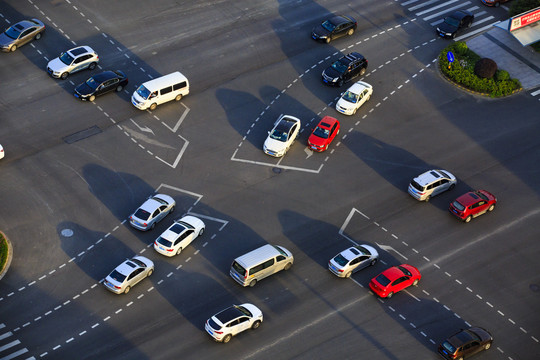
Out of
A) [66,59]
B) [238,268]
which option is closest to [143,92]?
[66,59]

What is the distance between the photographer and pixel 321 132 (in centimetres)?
7294

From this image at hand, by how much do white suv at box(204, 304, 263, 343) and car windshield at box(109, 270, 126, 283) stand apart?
747cm

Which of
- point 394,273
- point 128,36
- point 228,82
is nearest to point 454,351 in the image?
point 394,273

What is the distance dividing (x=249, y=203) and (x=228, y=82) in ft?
58.3

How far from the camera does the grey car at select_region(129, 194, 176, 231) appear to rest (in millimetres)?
63781

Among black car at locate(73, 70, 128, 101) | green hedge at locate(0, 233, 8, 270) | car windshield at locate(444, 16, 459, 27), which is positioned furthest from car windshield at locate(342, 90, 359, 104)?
green hedge at locate(0, 233, 8, 270)

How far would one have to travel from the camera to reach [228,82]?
80.5 m

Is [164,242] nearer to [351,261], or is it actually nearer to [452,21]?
[351,261]

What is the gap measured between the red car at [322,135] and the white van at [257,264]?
1448 cm

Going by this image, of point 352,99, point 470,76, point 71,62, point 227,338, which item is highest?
point 71,62

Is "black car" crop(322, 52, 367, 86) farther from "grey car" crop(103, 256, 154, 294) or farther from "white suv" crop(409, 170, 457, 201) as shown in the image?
"grey car" crop(103, 256, 154, 294)

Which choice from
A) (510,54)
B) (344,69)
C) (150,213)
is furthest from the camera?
(510,54)

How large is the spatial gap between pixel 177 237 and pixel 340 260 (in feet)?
Answer: 42.9

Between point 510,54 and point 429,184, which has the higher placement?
point 510,54
